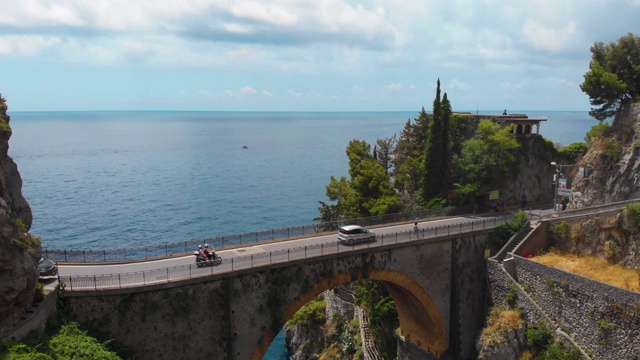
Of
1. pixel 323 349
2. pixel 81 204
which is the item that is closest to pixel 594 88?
pixel 323 349

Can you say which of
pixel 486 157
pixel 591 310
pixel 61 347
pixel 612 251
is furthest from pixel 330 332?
pixel 61 347

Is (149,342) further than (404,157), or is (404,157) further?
(404,157)

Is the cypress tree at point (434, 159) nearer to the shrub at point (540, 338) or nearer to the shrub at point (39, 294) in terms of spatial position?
the shrub at point (540, 338)

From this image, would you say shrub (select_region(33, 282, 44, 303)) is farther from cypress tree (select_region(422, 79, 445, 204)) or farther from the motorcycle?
cypress tree (select_region(422, 79, 445, 204))

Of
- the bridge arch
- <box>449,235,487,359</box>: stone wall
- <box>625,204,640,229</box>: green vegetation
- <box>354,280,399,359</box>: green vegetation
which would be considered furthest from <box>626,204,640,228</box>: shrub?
<box>354,280,399,359</box>: green vegetation

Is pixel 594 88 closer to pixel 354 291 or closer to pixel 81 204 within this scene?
pixel 354 291

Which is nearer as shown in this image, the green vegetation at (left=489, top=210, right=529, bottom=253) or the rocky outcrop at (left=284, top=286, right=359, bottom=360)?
the green vegetation at (left=489, top=210, right=529, bottom=253)
